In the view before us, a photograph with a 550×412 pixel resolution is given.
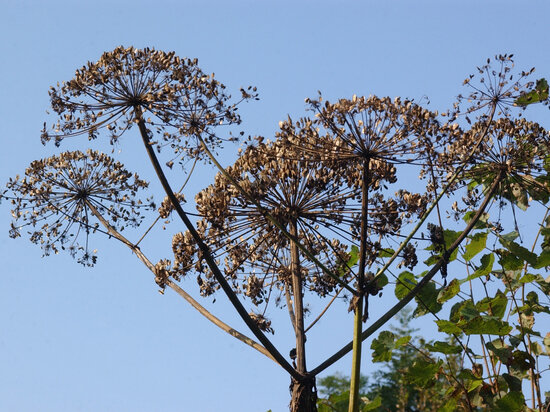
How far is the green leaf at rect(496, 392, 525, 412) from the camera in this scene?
21.2 ft

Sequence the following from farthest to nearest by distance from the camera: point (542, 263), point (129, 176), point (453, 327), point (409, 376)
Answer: point (129, 176)
point (542, 263)
point (409, 376)
point (453, 327)

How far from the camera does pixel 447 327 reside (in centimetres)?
655

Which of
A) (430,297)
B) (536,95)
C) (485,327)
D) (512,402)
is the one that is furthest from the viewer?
(430,297)

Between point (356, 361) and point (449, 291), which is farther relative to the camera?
point (449, 291)

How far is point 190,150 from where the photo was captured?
7230mm

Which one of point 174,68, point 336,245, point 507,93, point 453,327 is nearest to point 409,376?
point 453,327

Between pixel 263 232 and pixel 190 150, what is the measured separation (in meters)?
0.97

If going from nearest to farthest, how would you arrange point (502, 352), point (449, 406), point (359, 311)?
point (359, 311), point (449, 406), point (502, 352)

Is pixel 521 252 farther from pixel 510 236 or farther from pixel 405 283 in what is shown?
pixel 405 283

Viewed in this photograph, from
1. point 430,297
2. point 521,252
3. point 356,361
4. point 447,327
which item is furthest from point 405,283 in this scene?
point 356,361

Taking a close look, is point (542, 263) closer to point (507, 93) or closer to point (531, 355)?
point (531, 355)

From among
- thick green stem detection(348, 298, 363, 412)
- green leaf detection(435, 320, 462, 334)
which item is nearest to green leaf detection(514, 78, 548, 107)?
green leaf detection(435, 320, 462, 334)

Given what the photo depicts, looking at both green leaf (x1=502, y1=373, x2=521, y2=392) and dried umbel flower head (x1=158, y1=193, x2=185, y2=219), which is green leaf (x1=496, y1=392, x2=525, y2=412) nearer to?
green leaf (x1=502, y1=373, x2=521, y2=392)

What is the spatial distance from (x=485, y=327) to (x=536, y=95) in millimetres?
2173
